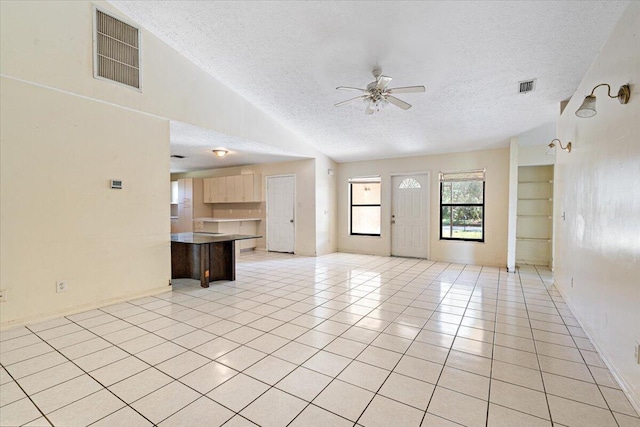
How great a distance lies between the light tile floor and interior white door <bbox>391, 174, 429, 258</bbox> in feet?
10.1

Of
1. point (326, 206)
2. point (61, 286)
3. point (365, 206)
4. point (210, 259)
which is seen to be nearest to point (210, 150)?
point (210, 259)

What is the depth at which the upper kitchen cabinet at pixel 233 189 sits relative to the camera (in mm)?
8344

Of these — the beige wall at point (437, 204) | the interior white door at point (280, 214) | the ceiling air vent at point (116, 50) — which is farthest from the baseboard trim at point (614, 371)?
the interior white door at point (280, 214)

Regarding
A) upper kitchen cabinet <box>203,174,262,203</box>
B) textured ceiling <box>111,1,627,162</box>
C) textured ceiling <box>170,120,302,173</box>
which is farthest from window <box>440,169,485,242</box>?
upper kitchen cabinet <box>203,174,262,203</box>

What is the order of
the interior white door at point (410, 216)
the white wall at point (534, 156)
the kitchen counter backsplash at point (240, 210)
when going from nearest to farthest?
the white wall at point (534, 156), the interior white door at point (410, 216), the kitchen counter backsplash at point (240, 210)

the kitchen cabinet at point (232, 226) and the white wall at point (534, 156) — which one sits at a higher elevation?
the white wall at point (534, 156)

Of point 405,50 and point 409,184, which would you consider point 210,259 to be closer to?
point 405,50

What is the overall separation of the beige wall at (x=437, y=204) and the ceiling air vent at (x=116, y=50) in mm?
5420

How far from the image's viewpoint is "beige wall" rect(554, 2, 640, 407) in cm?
205

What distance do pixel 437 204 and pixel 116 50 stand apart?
626cm

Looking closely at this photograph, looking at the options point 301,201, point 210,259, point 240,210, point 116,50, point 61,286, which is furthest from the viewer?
point 240,210

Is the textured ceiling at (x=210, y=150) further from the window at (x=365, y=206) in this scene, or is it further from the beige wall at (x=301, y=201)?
the window at (x=365, y=206)

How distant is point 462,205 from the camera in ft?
22.0

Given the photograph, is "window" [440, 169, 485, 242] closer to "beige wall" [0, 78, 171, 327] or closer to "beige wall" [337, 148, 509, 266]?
"beige wall" [337, 148, 509, 266]
